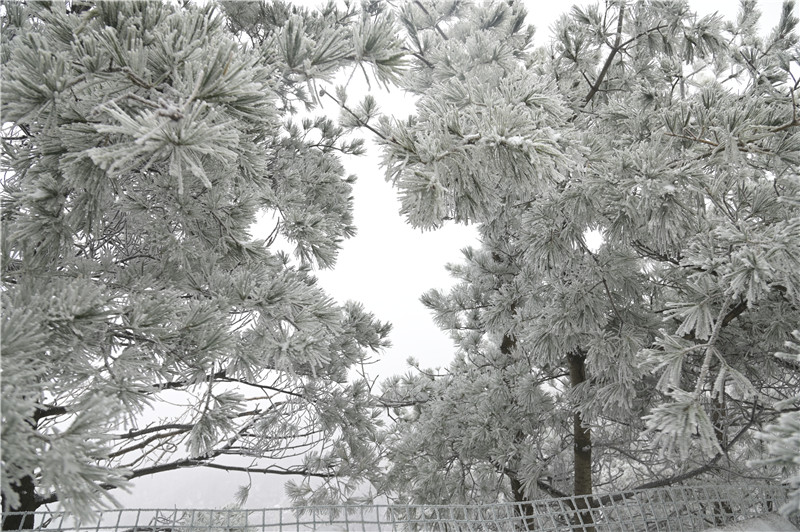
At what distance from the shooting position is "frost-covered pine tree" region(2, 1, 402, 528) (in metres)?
0.87

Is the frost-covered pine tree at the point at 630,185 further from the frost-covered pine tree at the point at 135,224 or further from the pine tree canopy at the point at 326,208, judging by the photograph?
the frost-covered pine tree at the point at 135,224

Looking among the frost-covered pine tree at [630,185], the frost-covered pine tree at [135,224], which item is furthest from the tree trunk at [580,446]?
the frost-covered pine tree at [135,224]

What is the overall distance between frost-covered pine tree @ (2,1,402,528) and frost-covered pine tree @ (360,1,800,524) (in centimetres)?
44

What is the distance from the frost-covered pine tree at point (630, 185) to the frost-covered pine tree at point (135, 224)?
1.45 feet

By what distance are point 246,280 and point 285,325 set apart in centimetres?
21

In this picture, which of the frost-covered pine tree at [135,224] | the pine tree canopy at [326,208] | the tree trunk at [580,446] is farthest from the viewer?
the tree trunk at [580,446]

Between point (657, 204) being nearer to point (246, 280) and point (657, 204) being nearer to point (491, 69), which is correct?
point (491, 69)

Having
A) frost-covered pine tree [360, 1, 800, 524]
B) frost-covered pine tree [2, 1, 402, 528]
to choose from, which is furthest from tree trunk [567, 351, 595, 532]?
frost-covered pine tree [2, 1, 402, 528]

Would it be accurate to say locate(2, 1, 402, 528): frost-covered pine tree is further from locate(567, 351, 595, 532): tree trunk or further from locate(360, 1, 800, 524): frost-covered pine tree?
locate(567, 351, 595, 532): tree trunk

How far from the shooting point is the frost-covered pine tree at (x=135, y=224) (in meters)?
0.87

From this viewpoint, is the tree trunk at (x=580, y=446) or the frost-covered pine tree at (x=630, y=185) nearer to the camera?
the frost-covered pine tree at (x=630, y=185)

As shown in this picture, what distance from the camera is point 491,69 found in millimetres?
2082

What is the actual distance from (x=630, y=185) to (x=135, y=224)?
194 centimetres

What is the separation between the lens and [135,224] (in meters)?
1.83
